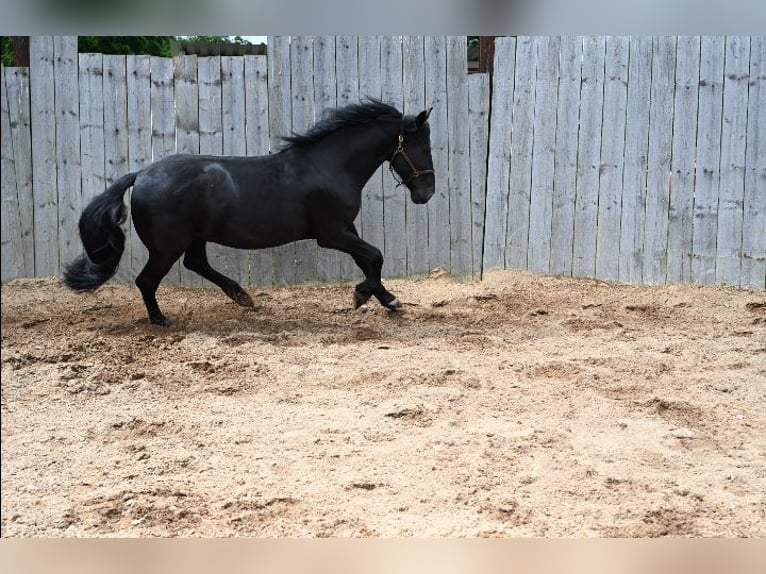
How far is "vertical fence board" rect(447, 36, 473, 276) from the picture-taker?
22.9 feet

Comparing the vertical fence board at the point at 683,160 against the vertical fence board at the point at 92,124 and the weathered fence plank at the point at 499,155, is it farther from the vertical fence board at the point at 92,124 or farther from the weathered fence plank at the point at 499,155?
the vertical fence board at the point at 92,124

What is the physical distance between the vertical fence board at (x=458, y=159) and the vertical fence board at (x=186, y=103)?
7.75 ft

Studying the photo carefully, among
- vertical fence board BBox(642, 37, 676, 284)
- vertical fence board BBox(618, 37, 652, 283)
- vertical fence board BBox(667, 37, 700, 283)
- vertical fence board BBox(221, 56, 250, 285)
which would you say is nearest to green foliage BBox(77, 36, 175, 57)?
vertical fence board BBox(221, 56, 250, 285)

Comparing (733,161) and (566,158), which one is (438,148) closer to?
(566,158)

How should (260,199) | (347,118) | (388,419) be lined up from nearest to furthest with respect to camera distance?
(388,419) < (260,199) < (347,118)

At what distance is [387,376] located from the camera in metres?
4.27

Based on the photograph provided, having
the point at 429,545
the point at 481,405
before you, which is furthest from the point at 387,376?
the point at 429,545

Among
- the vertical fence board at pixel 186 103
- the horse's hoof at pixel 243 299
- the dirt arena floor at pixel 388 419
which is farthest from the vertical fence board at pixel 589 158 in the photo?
the vertical fence board at pixel 186 103

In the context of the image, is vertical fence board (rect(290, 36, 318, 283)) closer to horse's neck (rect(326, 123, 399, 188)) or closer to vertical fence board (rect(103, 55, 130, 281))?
horse's neck (rect(326, 123, 399, 188))

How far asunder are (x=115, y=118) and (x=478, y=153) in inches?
134

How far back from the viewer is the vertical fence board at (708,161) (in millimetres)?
6578

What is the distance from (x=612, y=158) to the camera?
6805 millimetres

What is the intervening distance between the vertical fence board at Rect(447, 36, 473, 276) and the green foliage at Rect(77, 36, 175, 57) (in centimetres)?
301

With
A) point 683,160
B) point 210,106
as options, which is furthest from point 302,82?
point 683,160
